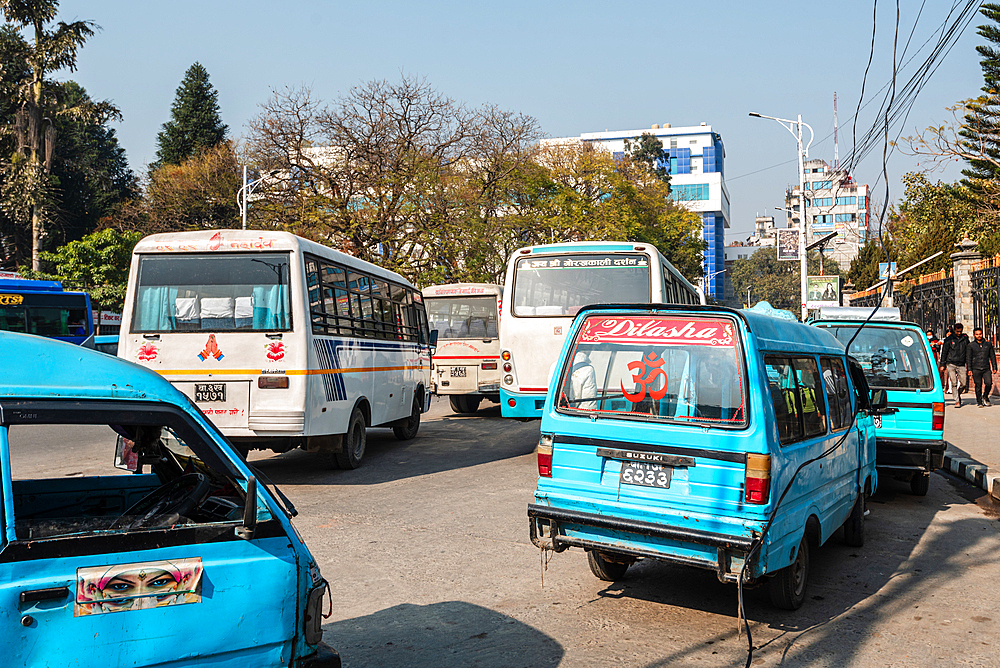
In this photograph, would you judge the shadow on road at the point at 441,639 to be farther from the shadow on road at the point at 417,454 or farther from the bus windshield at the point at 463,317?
the bus windshield at the point at 463,317

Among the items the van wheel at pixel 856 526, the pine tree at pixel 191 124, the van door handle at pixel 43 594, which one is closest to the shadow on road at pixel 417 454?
the van wheel at pixel 856 526

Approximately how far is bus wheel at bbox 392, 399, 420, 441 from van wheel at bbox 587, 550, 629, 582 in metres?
8.50

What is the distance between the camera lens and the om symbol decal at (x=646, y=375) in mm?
5180

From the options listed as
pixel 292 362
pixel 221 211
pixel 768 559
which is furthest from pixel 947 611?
pixel 221 211

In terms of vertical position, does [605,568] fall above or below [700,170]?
below

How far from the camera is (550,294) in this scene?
12.2 m

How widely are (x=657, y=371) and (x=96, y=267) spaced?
3977 centimetres

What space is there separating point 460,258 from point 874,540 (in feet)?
87.8

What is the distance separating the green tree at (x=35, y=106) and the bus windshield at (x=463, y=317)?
1262 inches

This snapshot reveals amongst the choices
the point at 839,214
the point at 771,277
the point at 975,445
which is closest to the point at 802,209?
the point at 975,445

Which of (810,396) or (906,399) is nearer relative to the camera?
(810,396)

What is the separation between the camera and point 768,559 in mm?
4707

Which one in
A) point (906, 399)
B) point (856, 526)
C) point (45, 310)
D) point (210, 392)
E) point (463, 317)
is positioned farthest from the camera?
point (45, 310)

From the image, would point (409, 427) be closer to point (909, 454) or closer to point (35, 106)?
point (909, 454)
